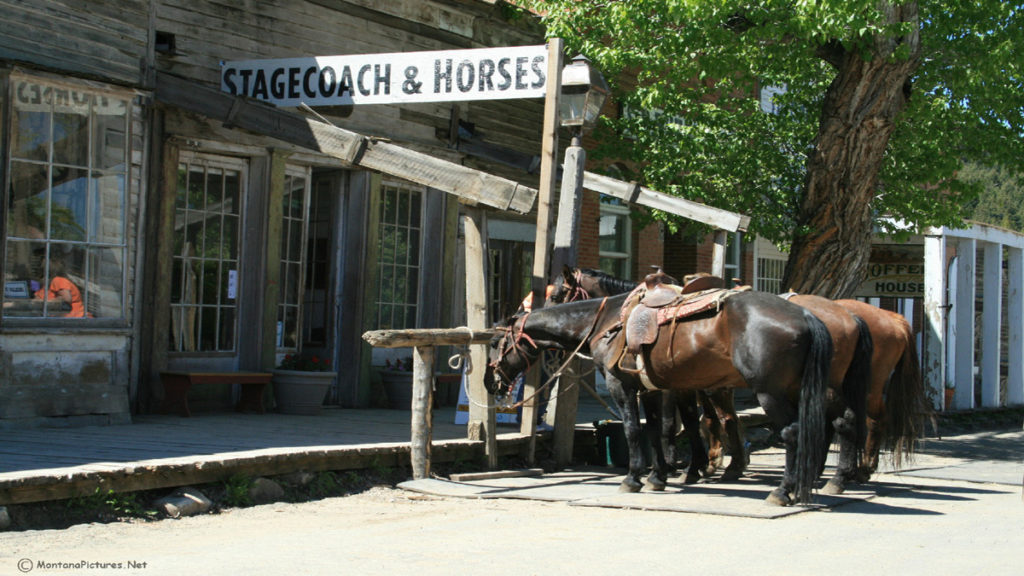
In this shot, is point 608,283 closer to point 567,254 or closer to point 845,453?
point 567,254

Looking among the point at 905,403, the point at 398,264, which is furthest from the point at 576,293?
the point at 398,264

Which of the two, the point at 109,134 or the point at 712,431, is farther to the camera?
the point at 109,134

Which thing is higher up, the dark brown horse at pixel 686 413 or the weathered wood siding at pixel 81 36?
the weathered wood siding at pixel 81 36

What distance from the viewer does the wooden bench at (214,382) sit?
11.0 m

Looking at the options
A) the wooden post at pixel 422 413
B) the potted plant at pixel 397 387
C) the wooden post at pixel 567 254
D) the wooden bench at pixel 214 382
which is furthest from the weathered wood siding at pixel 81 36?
the potted plant at pixel 397 387

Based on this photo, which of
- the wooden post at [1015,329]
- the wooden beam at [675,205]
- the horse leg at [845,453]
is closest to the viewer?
the horse leg at [845,453]

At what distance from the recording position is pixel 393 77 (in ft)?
35.2

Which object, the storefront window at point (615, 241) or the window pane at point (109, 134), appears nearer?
the window pane at point (109, 134)

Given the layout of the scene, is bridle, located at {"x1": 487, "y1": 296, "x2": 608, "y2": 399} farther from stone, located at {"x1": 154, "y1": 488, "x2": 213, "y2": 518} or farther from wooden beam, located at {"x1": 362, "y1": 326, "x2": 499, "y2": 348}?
stone, located at {"x1": 154, "y1": 488, "x2": 213, "y2": 518}

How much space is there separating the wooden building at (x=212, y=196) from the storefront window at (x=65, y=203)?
17 mm

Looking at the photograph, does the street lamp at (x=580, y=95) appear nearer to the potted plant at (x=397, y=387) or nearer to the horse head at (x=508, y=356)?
the horse head at (x=508, y=356)

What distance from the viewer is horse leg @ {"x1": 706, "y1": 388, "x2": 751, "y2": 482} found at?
32.4 ft

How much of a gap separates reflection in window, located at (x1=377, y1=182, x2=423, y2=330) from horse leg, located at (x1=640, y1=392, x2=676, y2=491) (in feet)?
16.8

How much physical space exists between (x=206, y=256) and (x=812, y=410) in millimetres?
6756
